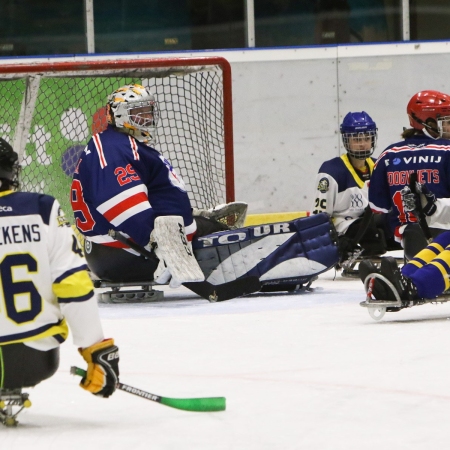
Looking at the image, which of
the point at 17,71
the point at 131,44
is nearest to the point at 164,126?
the point at 17,71

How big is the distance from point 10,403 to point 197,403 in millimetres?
454

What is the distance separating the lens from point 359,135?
6.21 meters

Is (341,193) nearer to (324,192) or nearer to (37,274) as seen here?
(324,192)

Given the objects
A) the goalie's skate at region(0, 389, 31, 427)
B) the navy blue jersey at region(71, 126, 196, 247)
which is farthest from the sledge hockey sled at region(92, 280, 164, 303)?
the goalie's skate at region(0, 389, 31, 427)

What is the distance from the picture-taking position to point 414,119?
5.28 m

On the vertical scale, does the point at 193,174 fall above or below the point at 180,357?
above

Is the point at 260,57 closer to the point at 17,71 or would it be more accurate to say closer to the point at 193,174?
the point at 193,174

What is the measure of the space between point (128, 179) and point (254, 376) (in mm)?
1951

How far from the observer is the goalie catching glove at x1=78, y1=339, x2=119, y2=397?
2.45 metres

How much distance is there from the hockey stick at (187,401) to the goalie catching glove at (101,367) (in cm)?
10

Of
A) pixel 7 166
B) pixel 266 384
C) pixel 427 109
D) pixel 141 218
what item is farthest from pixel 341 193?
pixel 7 166

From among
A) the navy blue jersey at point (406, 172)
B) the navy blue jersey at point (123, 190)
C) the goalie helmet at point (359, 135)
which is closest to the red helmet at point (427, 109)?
the navy blue jersey at point (406, 172)

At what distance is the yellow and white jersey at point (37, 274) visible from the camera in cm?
246

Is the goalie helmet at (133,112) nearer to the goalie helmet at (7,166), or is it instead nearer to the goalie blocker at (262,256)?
the goalie blocker at (262,256)
